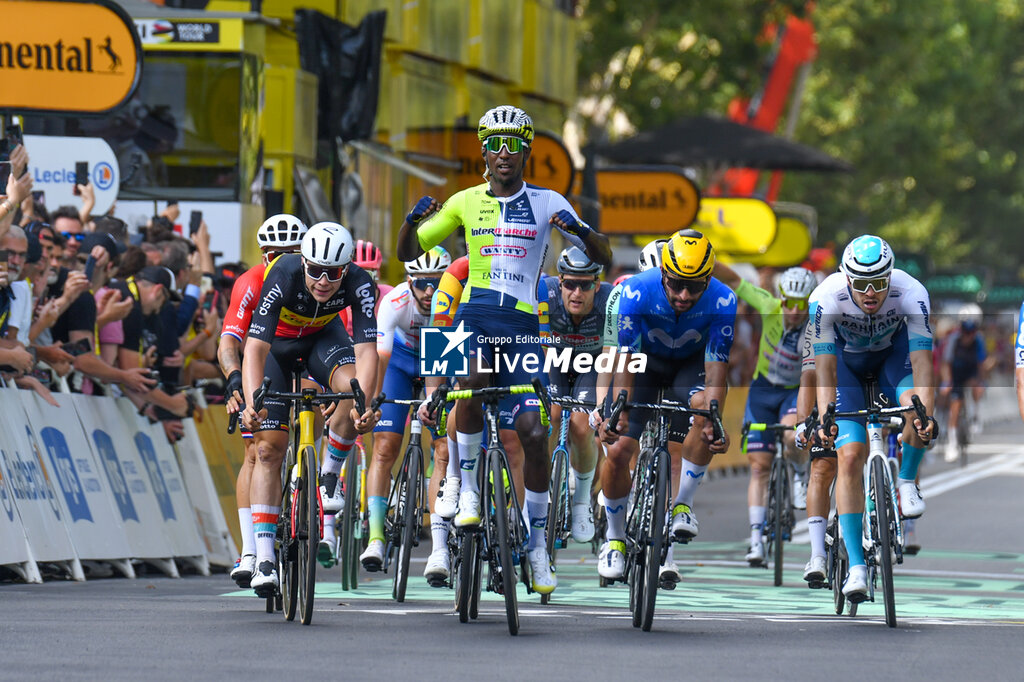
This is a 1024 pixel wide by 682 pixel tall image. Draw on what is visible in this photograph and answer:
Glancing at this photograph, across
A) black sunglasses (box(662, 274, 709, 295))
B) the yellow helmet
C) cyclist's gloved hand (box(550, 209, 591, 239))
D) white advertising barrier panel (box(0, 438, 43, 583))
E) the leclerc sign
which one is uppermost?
the leclerc sign

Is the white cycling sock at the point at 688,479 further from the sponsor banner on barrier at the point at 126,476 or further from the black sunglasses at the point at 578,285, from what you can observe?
the sponsor banner on barrier at the point at 126,476

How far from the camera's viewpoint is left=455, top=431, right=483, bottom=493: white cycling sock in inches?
441

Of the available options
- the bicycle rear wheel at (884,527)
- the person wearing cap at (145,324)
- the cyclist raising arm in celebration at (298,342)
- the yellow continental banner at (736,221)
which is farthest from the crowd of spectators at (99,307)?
the yellow continental banner at (736,221)

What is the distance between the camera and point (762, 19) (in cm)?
3950

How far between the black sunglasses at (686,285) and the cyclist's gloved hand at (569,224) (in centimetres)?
69

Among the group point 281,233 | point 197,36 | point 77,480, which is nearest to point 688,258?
point 281,233

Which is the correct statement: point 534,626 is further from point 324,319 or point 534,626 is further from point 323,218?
point 323,218

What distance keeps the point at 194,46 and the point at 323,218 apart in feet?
8.55

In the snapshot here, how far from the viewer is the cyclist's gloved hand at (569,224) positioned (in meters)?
11.2

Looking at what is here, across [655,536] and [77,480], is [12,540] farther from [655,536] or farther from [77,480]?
[655,536]

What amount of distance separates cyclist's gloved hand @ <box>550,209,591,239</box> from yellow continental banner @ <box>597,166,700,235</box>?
16071 mm

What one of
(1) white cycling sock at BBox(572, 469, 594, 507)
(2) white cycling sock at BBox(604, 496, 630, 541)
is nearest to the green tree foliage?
(1) white cycling sock at BBox(572, 469, 594, 507)

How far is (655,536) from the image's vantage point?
36.3ft

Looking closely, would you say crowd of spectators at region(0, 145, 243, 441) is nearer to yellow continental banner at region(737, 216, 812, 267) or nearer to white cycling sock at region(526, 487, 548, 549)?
white cycling sock at region(526, 487, 548, 549)
